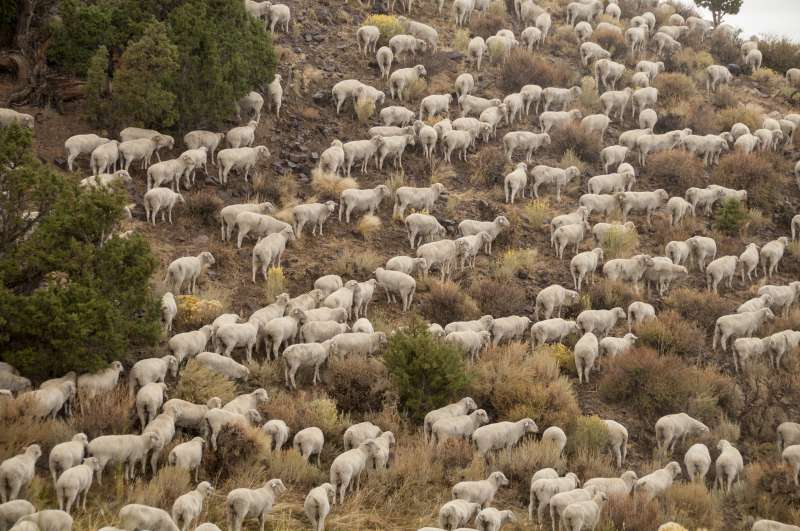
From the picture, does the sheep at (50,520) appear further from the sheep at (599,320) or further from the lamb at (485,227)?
the lamb at (485,227)

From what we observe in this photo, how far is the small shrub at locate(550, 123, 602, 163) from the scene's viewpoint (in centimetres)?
2708

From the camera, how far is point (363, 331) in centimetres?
1767

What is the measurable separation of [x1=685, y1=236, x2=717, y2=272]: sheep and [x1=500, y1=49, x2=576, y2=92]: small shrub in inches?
358

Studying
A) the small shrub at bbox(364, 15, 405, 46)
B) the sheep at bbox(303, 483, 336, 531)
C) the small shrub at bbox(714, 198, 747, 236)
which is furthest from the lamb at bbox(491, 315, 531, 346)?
the small shrub at bbox(364, 15, 405, 46)

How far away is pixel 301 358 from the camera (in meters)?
16.4

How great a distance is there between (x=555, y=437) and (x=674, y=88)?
19413 millimetres

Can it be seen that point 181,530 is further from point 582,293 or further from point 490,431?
point 582,293

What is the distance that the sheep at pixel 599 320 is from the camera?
63.2 ft

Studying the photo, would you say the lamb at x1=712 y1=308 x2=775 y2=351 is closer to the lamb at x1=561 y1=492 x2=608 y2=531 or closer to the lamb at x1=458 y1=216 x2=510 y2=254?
the lamb at x1=458 y1=216 x2=510 y2=254

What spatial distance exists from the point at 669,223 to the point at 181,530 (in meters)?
16.2

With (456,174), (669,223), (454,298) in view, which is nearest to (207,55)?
(456,174)

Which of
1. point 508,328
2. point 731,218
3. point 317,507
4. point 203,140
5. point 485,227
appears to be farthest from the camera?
point 731,218

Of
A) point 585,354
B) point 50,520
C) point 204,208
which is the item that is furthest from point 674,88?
point 50,520

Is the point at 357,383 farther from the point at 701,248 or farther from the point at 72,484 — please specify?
the point at 701,248
